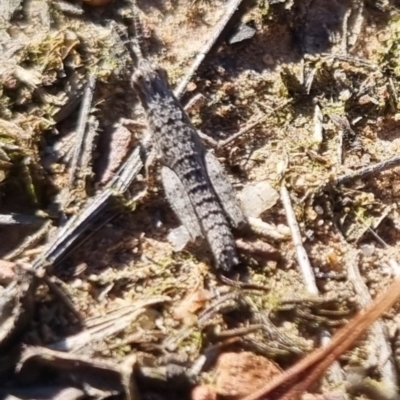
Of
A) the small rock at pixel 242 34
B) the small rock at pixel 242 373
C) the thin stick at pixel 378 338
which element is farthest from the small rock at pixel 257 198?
the small rock at pixel 242 34

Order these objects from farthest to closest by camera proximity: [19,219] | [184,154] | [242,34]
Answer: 1. [242,34]
2. [184,154]
3. [19,219]

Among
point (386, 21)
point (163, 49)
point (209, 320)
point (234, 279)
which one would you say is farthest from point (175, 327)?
point (386, 21)

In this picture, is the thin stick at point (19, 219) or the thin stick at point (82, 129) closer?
the thin stick at point (19, 219)

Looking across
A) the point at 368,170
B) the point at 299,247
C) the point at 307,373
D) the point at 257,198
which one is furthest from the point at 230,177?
the point at 307,373

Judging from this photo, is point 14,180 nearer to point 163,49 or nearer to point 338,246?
point 163,49

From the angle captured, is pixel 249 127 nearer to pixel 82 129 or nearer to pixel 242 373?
pixel 82 129

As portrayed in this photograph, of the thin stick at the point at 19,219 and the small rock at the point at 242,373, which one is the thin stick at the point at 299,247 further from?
the thin stick at the point at 19,219

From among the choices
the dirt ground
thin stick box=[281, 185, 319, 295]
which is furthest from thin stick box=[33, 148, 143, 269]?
thin stick box=[281, 185, 319, 295]

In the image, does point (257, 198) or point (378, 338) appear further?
point (257, 198)
